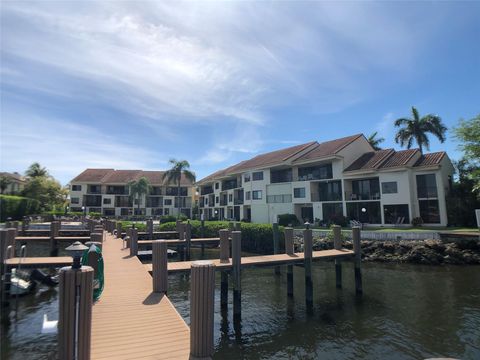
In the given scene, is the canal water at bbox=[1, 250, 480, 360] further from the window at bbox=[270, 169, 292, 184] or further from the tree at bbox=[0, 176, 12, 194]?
A: the tree at bbox=[0, 176, 12, 194]

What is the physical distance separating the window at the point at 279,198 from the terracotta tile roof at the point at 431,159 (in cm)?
1665

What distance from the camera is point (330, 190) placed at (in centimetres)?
4075

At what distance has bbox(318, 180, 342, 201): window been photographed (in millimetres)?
39178

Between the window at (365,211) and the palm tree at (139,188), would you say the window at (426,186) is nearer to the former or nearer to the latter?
the window at (365,211)

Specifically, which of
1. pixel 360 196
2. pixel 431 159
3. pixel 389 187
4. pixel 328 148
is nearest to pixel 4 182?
pixel 328 148

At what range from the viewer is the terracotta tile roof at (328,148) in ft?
130

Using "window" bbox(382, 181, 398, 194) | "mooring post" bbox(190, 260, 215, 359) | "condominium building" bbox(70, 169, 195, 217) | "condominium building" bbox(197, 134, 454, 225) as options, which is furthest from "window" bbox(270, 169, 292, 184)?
"mooring post" bbox(190, 260, 215, 359)

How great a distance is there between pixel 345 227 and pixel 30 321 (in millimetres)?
30888

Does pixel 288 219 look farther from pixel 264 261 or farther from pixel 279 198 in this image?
pixel 264 261

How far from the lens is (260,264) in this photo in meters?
14.4

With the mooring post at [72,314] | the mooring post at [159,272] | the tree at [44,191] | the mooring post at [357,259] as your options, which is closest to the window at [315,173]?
the mooring post at [357,259]

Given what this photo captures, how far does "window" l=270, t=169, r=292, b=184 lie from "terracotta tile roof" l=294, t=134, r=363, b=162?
2.92 metres

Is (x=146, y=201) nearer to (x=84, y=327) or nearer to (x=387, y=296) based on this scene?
(x=387, y=296)

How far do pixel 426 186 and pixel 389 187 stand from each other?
3.63 metres
